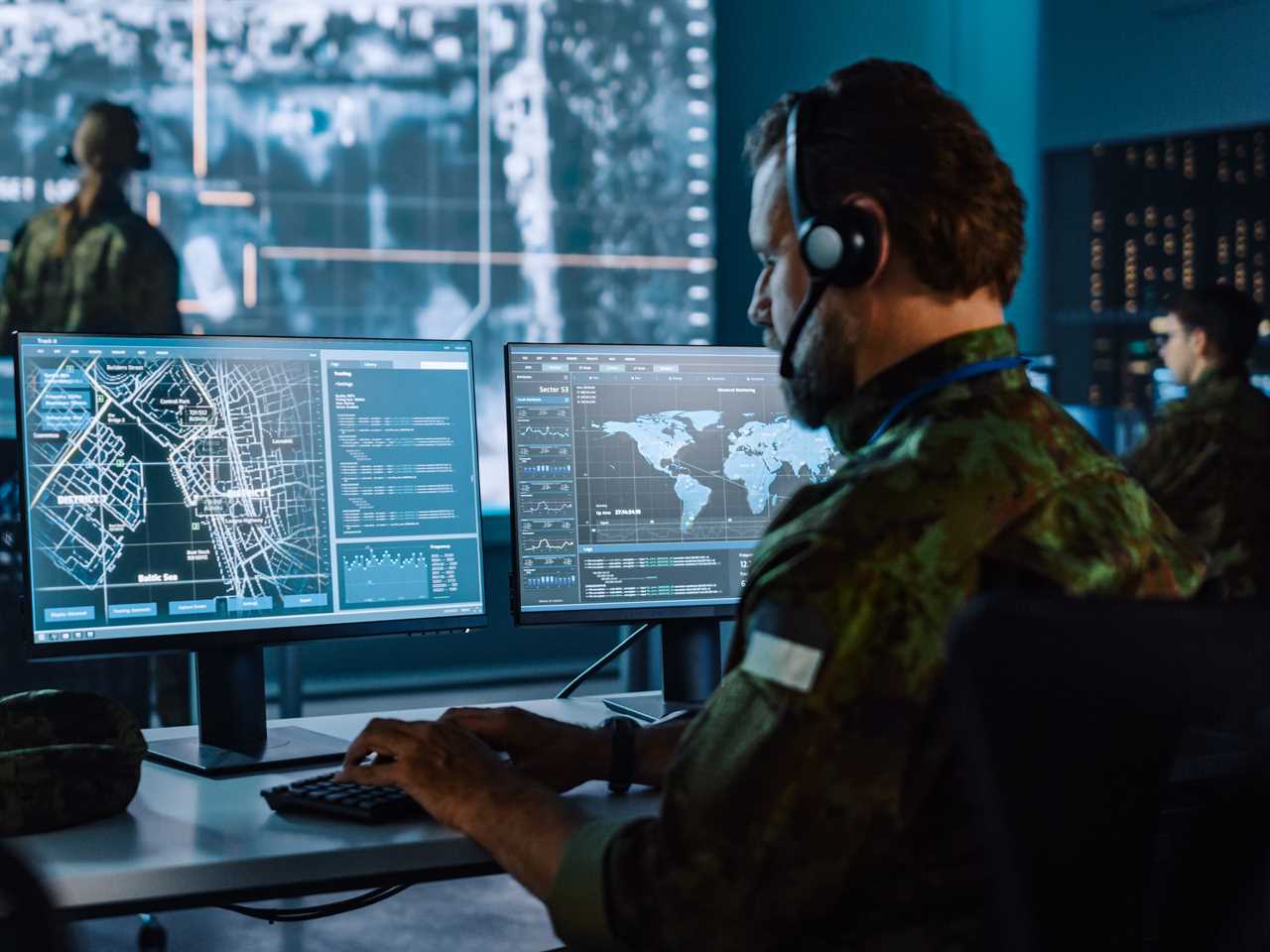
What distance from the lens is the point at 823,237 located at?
1120mm

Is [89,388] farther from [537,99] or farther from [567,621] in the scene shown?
[537,99]

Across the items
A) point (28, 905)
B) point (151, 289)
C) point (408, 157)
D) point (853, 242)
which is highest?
point (408, 157)

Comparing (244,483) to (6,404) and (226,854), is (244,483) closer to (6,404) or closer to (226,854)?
(226,854)

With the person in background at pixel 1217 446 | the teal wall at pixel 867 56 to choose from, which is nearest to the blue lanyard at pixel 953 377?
the person in background at pixel 1217 446

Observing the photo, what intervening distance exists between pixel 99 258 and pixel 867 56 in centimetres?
323

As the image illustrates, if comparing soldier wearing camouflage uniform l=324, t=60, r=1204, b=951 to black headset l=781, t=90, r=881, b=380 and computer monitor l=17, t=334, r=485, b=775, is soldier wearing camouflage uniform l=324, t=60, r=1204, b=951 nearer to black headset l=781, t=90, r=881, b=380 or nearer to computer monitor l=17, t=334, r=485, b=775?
black headset l=781, t=90, r=881, b=380

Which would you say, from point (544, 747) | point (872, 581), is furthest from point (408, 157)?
point (872, 581)

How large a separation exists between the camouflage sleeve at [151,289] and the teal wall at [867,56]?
7.43 ft

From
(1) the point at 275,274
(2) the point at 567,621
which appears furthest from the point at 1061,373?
(2) the point at 567,621

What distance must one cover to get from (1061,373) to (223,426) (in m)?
4.74

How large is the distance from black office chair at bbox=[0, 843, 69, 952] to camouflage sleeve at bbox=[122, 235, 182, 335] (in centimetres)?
332

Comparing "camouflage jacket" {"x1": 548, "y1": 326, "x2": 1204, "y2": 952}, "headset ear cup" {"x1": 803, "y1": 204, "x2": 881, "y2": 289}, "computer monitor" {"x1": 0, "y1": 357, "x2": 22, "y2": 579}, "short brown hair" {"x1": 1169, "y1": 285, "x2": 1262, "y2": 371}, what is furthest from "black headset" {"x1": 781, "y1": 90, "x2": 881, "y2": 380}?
"short brown hair" {"x1": 1169, "y1": 285, "x2": 1262, "y2": 371}

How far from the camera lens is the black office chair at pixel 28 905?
0.76 meters

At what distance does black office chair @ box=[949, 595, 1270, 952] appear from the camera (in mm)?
640
